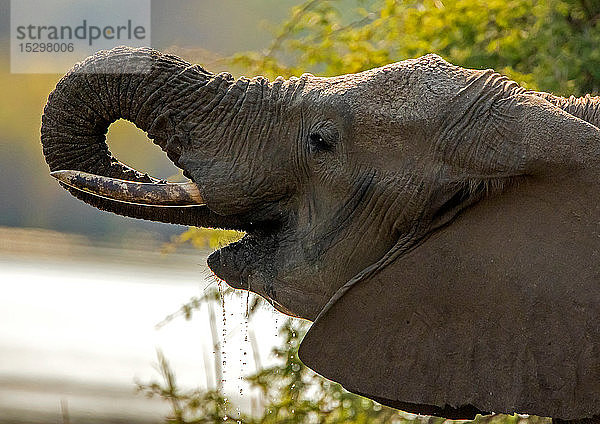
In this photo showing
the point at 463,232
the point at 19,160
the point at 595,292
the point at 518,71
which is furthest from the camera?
the point at 19,160

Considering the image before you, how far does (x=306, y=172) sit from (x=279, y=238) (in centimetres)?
15

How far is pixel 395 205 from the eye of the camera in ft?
7.84

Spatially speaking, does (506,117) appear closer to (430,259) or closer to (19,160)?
(430,259)

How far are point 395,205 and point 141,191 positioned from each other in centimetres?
50

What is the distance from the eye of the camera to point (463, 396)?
90.7 inches

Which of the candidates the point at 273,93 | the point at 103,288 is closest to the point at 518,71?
the point at 273,93

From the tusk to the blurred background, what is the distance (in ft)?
1.22

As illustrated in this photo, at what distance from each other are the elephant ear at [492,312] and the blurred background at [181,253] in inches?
16.1

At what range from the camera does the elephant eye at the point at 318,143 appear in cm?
242
